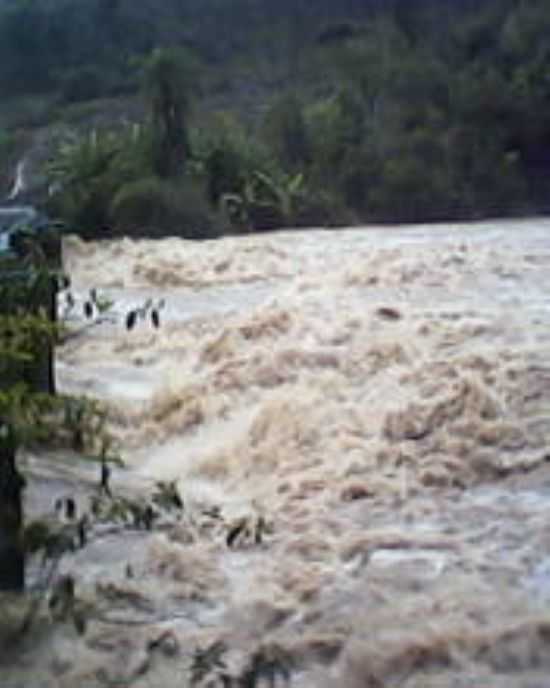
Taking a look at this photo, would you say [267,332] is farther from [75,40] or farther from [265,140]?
[75,40]

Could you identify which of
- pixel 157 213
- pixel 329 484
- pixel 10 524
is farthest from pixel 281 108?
pixel 10 524

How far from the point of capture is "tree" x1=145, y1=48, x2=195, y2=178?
15.4 metres

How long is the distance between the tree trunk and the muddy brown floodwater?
0.81ft

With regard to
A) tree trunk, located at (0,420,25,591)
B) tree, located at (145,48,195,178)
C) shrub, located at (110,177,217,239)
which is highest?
tree trunk, located at (0,420,25,591)

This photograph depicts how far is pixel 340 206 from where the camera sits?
16.0 meters

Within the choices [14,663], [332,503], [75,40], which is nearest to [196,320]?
[332,503]

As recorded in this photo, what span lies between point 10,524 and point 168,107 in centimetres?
1262

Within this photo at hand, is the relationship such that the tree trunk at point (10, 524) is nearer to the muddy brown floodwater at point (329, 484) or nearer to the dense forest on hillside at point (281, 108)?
the muddy brown floodwater at point (329, 484)

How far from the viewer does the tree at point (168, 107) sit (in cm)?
1542

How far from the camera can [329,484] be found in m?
4.73

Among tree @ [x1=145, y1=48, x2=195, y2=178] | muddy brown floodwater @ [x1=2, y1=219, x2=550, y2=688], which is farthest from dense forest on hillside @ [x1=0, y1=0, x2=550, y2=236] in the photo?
muddy brown floodwater @ [x1=2, y1=219, x2=550, y2=688]

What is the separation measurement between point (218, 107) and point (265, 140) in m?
3.93

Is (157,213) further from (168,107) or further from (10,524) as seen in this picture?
(10,524)

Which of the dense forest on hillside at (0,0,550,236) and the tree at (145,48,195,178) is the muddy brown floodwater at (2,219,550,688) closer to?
the dense forest on hillside at (0,0,550,236)
